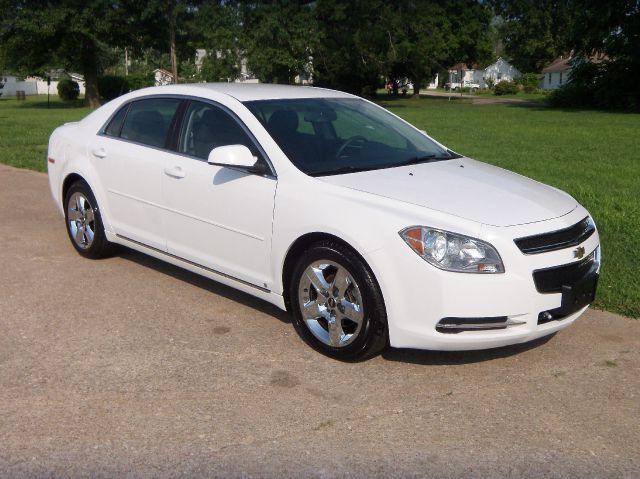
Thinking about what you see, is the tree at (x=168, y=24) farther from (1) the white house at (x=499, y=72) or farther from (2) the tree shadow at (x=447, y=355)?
(1) the white house at (x=499, y=72)

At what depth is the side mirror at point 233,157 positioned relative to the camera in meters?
4.98

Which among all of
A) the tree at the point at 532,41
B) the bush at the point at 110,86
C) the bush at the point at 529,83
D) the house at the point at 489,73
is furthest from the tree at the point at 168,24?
the house at the point at 489,73

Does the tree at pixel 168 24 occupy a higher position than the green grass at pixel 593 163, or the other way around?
the tree at pixel 168 24

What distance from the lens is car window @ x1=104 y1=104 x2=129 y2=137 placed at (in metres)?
6.58

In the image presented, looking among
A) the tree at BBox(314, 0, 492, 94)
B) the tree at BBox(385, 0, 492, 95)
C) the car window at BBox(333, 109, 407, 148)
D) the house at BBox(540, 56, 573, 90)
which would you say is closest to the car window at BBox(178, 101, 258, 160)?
the car window at BBox(333, 109, 407, 148)

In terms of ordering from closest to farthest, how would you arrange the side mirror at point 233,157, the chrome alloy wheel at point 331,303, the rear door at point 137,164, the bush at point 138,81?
the chrome alloy wheel at point 331,303, the side mirror at point 233,157, the rear door at point 137,164, the bush at point 138,81

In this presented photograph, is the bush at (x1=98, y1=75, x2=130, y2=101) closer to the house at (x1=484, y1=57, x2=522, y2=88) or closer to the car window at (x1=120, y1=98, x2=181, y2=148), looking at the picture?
the car window at (x1=120, y1=98, x2=181, y2=148)

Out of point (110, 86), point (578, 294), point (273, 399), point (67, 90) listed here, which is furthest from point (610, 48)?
point (273, 399)

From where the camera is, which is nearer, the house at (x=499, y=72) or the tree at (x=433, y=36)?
the tree at (x=433, y=36)

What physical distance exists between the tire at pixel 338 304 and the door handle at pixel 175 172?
1.30 meters

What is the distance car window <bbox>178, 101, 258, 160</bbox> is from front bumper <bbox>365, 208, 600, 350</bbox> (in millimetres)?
1595

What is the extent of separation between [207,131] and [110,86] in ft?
169

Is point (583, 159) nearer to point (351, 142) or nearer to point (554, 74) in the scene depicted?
point (351, 142)

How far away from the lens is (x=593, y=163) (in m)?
14.2
